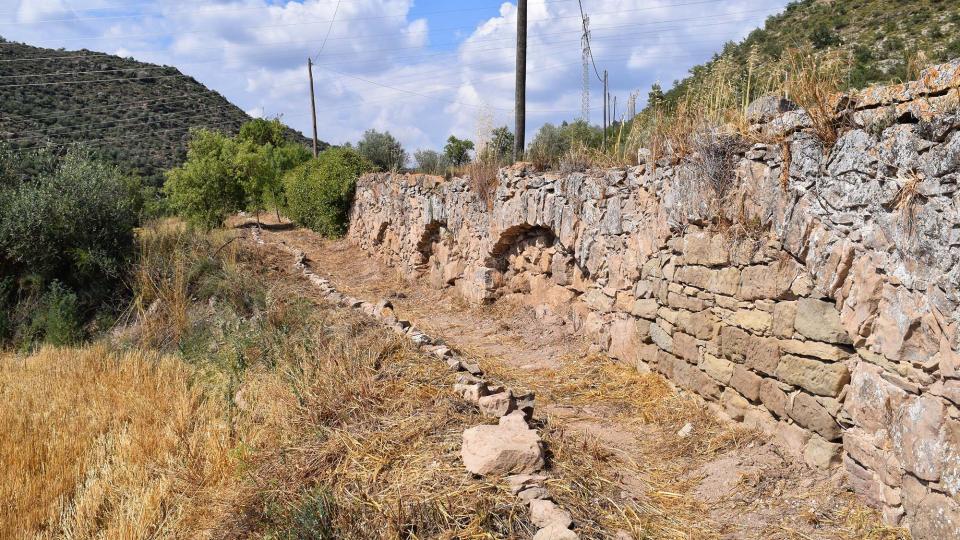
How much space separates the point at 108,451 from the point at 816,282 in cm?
511

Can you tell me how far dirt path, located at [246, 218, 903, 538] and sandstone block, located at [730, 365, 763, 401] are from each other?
0.92 feet

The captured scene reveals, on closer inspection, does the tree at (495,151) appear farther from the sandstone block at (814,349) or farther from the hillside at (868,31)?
the sandstone block at (814,349)

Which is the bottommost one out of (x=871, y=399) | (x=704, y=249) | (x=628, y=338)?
(x=628, y=338)

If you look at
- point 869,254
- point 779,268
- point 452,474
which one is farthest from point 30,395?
point 869,254

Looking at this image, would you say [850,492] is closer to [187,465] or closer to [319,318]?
[187,465]

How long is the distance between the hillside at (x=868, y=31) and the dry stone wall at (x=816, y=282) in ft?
14.7

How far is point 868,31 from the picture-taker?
17078 millimetres

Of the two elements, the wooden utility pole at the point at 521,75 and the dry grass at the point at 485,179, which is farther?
the wooden utility pole at the point at 521,75

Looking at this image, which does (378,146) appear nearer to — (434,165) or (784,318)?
(434,165)

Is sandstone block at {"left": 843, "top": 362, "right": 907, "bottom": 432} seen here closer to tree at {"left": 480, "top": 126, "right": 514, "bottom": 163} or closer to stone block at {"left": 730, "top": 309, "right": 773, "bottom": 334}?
stone block at {"left": 730, "top": 309, "right": 773, "bottom": 334}

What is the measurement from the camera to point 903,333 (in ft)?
10.7

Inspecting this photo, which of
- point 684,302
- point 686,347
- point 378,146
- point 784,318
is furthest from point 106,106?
point 784,318

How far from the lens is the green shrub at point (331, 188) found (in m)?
17.4

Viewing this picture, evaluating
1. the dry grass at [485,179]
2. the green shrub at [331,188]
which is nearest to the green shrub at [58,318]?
the dry grass at [485,179]
